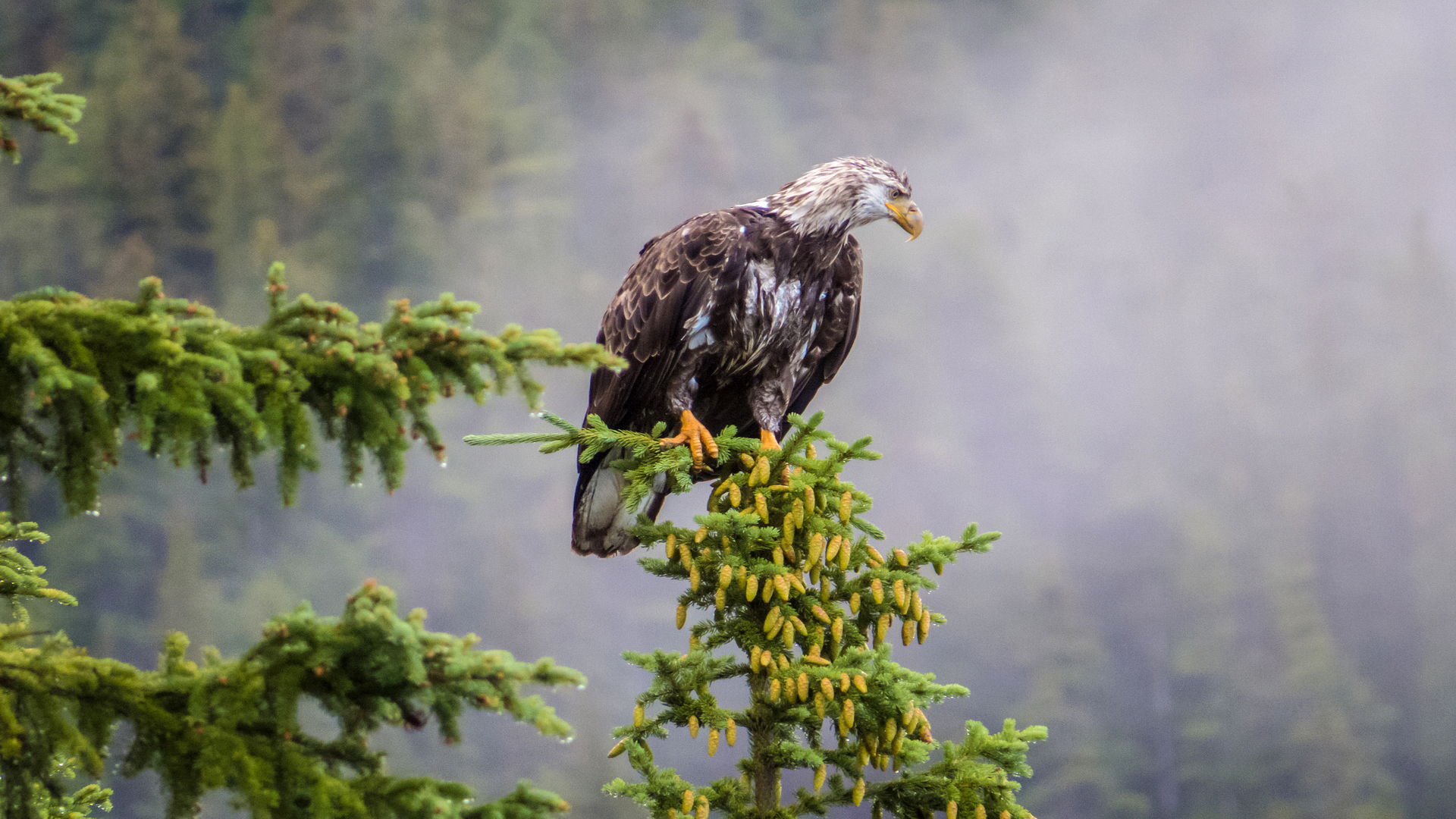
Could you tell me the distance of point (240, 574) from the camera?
2514cm

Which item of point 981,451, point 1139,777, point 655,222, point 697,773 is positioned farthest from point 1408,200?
point 697,773

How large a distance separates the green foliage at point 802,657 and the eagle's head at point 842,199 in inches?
44.2

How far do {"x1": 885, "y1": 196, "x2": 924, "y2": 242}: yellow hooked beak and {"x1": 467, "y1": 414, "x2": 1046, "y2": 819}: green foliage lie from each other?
4.41 ft

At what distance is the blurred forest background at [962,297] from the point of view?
75.3 feet

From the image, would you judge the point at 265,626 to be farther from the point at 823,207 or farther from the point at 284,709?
the point at 823,207

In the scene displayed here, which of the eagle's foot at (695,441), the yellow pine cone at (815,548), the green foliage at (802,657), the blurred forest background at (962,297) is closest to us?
the green foliage at (802,657)

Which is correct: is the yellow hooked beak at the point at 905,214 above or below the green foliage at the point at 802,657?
above

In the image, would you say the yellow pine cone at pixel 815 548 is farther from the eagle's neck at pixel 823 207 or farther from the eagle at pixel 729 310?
the eagle's neck at pixel 823 207

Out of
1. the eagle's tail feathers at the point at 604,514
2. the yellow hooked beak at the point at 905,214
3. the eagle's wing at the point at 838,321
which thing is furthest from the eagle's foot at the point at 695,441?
the yellow hooked beak at the point at 905,214

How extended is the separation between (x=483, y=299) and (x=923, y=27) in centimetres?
1925

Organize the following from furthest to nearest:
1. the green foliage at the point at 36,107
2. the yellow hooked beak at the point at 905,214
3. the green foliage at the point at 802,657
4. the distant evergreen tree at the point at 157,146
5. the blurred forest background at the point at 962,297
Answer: the distant evergreen tree at the point at 157,146
the blurred forest background at the point at 962,297
the yellow hooked beak at the point at 905,214
the green foliage at the point at 802,657
the green foliage at the point at 36,107

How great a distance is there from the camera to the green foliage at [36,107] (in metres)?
2.17

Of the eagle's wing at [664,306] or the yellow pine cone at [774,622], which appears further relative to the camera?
the eagle's wing at [664,306]

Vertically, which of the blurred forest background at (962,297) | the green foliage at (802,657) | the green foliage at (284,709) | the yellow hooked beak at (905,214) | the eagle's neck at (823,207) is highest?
the blurred forest background at (962,297)
